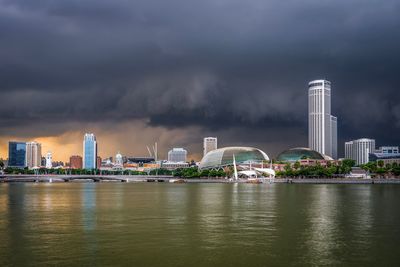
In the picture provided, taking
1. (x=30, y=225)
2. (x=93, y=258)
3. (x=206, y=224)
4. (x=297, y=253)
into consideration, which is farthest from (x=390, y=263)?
(x=30, y=225)

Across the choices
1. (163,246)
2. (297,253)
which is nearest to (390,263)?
(297,253)

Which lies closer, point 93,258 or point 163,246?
point 93,258

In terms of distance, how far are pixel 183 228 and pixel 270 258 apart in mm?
14887

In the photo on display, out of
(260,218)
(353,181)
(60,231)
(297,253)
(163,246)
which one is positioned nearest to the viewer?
(297,253)

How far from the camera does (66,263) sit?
98.0 feet

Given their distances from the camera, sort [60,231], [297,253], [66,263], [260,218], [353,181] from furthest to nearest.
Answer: [353,181] < [260,218] < [60,231] < [297,253] < [66,263]

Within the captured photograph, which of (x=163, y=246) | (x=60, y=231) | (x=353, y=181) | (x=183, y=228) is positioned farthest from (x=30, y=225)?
(x=353, y=181)

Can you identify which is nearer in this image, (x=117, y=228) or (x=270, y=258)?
(x=270, y=258)

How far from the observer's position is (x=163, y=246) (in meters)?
35.7

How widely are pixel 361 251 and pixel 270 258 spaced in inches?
266

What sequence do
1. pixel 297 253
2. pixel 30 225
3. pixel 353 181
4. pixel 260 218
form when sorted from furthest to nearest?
pixel 353 181 < pixel 260 218 < pixel 30 225 < pixel 297 253

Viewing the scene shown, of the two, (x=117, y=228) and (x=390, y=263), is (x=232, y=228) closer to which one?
(x=117, y=228)

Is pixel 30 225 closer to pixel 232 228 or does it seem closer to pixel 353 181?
pixel 232 228

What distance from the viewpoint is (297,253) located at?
3319 centimetres
